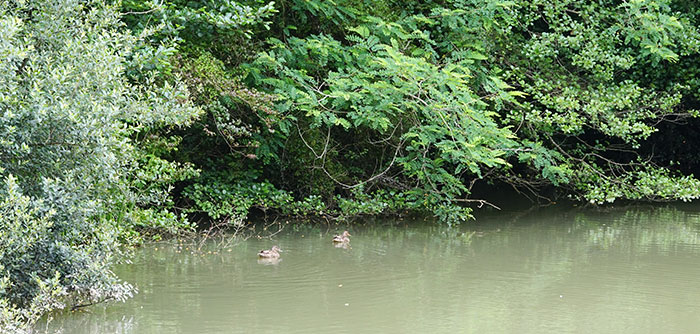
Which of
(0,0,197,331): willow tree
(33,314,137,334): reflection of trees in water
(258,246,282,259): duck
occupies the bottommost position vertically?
(33,314,137,334): reflection of trees in water

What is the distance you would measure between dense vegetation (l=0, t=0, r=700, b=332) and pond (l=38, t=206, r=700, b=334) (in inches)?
14.2

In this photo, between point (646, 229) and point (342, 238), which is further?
point (646, 229)

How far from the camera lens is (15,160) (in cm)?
521

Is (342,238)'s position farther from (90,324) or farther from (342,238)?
(90,324)

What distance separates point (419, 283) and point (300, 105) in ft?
9.26

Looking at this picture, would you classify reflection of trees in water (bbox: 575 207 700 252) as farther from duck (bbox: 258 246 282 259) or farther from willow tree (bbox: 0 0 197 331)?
willow tree (bbox: 0 0 197 331)

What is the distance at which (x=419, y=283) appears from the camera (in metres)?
7.02

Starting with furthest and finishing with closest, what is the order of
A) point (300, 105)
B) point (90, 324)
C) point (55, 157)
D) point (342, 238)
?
point (300, 105) < point (342, 238) < point (90, 324) < point (55, 157)

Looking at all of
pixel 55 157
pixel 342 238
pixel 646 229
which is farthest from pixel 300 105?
pixel 646 229

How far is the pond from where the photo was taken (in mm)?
5738

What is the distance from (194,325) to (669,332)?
10.7ft

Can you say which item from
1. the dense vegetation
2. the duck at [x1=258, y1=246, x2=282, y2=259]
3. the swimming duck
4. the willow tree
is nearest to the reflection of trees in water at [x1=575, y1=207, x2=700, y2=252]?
the dense vegetation

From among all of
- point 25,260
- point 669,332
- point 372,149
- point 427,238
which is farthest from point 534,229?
point 25,260

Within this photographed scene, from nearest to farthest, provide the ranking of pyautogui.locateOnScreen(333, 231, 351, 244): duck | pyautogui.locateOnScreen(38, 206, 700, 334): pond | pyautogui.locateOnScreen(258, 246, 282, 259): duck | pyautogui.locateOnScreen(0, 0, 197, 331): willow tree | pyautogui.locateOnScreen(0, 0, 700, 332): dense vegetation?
pyautogui.locateOnScreen(0, 0, 197, 331): willow tree
pyautogui.locateOnScreen(0, 0, 700, 332): dense vegetation
pyautogui.locateOnScreen(38, 206, 700, 334): pond
pyautogui.locateOnScreen(258, 246, 282, 259): duck
pyautogui.locateOnScreen(333, 231, 351, 244): duck
